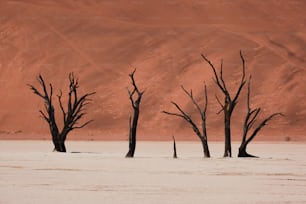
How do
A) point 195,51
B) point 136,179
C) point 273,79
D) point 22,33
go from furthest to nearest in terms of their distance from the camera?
point 22,33 < point 195,51 < point 273,79 < point 136,179

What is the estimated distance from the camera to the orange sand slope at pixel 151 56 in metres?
55.4

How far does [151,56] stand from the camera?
6450 cm

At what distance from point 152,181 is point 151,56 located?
48.3m

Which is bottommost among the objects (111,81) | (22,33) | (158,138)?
(158,138)

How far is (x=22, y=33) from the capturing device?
6962 cm

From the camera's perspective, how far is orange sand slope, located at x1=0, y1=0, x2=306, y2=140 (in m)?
55.4

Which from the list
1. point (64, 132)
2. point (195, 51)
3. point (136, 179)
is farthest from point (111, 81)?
point (136, 179)

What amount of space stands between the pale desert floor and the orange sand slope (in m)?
29.0

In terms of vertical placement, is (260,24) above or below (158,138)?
above

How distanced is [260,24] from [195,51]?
10965mm

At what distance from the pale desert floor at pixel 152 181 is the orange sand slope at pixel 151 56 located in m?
29.0

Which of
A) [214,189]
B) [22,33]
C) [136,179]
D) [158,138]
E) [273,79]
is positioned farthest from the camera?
[22,33]

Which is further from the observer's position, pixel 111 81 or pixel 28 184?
pixel 111 81

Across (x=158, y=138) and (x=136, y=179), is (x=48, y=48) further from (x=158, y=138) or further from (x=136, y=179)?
(x=136, y=179)
